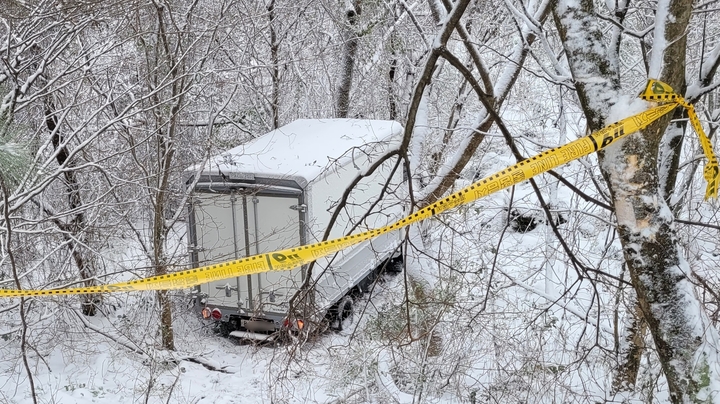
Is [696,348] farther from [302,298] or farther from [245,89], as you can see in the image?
[245,89]

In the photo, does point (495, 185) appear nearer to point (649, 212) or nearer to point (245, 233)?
point (649, 212)

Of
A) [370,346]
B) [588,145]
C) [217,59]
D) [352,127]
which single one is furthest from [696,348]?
[217,59]

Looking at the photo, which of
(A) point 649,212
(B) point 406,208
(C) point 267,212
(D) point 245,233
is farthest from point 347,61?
(A) point 649,212

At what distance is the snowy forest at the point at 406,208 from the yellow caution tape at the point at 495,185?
0.19 ft

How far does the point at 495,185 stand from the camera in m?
3.50

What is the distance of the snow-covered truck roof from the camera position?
924 cm

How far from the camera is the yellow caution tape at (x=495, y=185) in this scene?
2.76 meters

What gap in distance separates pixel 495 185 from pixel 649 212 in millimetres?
900

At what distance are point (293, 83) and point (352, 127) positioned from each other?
4472 mm

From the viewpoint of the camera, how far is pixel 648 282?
2.79m

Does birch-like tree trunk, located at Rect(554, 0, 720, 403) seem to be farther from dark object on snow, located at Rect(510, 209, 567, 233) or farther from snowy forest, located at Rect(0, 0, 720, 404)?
dark object on snow, located at Rect(510, 209, 567, 233)

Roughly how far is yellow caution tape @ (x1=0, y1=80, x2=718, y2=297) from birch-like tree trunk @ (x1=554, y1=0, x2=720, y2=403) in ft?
0.18

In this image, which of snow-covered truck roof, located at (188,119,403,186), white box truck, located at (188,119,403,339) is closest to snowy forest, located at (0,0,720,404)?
white box truck, located at (188,119,403,339)

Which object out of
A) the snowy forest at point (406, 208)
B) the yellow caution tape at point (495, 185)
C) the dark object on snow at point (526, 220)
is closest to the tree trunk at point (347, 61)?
the snowy forest at point (406, 208)
